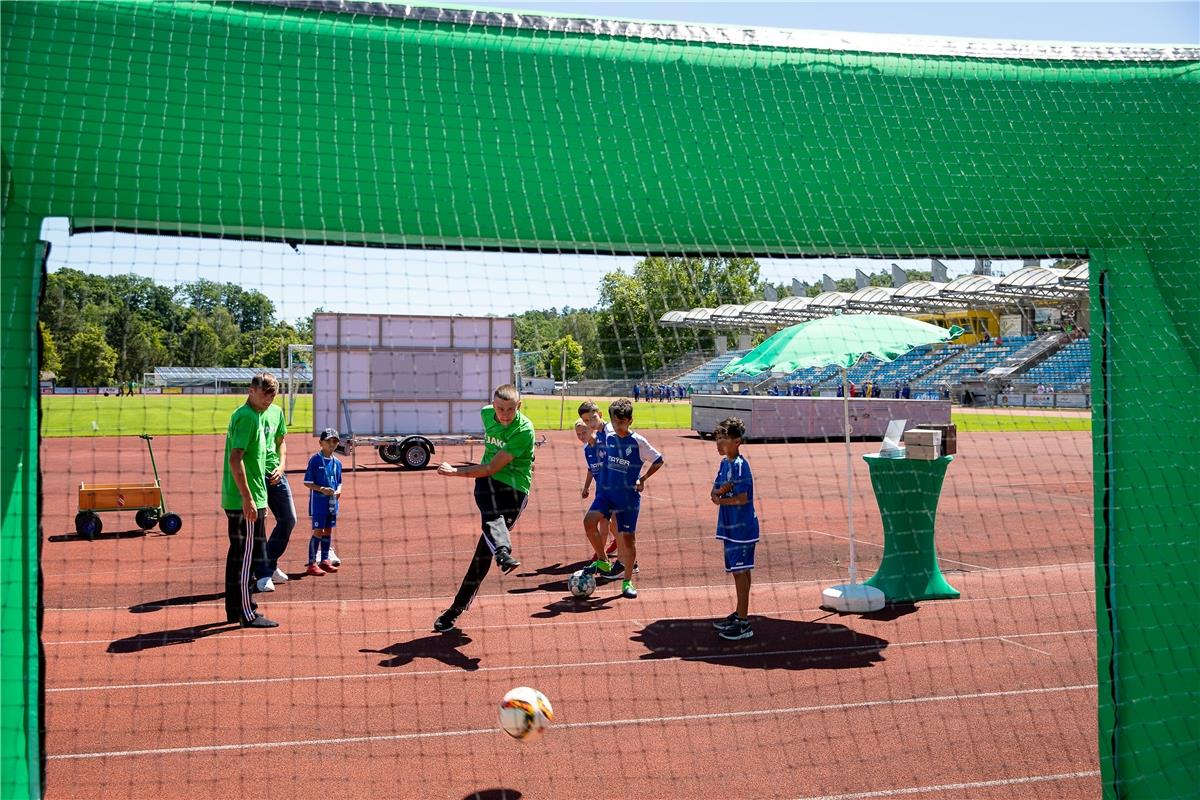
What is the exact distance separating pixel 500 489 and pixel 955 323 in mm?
10817

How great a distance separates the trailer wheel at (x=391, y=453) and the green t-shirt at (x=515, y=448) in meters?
13.0

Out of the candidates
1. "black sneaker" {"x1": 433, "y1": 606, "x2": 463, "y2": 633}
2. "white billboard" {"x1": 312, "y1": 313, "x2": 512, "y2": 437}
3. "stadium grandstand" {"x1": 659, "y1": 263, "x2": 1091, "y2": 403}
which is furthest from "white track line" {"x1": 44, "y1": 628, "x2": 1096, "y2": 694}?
"white billboard" {"x1": 312, "y1": 313, "x2": 512, "y2": 437}

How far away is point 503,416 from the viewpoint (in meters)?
6.70

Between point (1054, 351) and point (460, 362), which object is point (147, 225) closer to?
point (460, 362)

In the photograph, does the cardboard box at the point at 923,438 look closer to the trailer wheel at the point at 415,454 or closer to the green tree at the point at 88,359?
the green tree at the point at 88,359

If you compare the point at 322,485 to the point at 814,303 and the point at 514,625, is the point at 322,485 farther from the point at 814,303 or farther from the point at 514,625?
the point at 814,303

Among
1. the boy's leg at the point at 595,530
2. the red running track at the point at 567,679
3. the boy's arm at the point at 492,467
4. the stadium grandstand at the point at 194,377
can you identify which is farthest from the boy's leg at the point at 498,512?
the stadium grandstand at the point at 194,377

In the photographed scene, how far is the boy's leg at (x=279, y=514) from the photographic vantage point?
25.7ft

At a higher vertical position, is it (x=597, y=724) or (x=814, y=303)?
(x=814, y=303)

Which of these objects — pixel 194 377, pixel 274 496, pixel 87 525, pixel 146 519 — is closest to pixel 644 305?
pixel 274 496

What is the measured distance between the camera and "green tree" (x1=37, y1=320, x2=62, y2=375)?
11.7 ft

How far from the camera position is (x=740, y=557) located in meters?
6.77

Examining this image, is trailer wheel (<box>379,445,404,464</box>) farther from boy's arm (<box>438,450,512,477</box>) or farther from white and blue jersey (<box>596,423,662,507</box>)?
boy's arm (<box>438,450,512,477</box>)

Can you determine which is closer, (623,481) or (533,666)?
(533,666)
